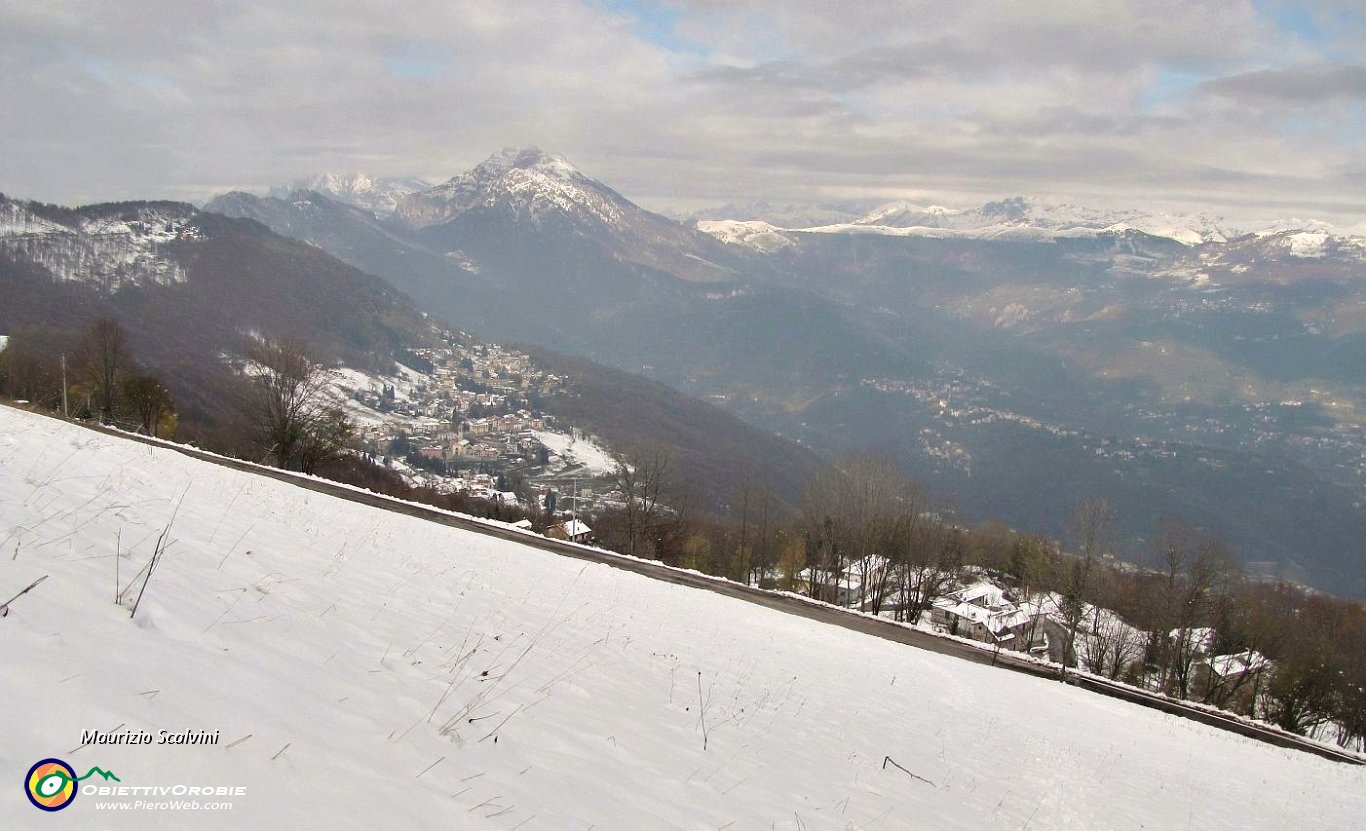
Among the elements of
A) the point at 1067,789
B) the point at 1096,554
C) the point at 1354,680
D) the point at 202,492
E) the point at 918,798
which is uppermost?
the point at 202,492

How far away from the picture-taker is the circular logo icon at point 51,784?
124 inches

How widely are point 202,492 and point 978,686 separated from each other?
18.1m

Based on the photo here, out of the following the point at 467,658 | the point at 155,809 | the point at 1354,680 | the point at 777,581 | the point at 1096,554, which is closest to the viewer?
the point at 155,809

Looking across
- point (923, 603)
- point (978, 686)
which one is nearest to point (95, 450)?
point (978, 686)

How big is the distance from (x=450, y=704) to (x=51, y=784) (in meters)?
3.06

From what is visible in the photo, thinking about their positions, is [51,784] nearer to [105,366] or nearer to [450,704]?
[450,704]

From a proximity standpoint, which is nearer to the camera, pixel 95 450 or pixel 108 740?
pixel 108 740

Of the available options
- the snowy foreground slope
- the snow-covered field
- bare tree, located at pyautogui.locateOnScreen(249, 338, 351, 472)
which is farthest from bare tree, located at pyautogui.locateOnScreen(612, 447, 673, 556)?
the snow-covered field

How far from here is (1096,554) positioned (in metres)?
38.6

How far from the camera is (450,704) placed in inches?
240

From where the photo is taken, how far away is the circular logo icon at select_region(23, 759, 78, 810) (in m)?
3.16

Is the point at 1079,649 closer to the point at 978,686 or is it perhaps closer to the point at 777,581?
the point at 777,581

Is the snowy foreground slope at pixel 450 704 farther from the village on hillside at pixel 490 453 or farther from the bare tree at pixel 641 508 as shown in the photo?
the village on hillside at pixel 490 453

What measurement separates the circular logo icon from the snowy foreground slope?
0.06 meters
